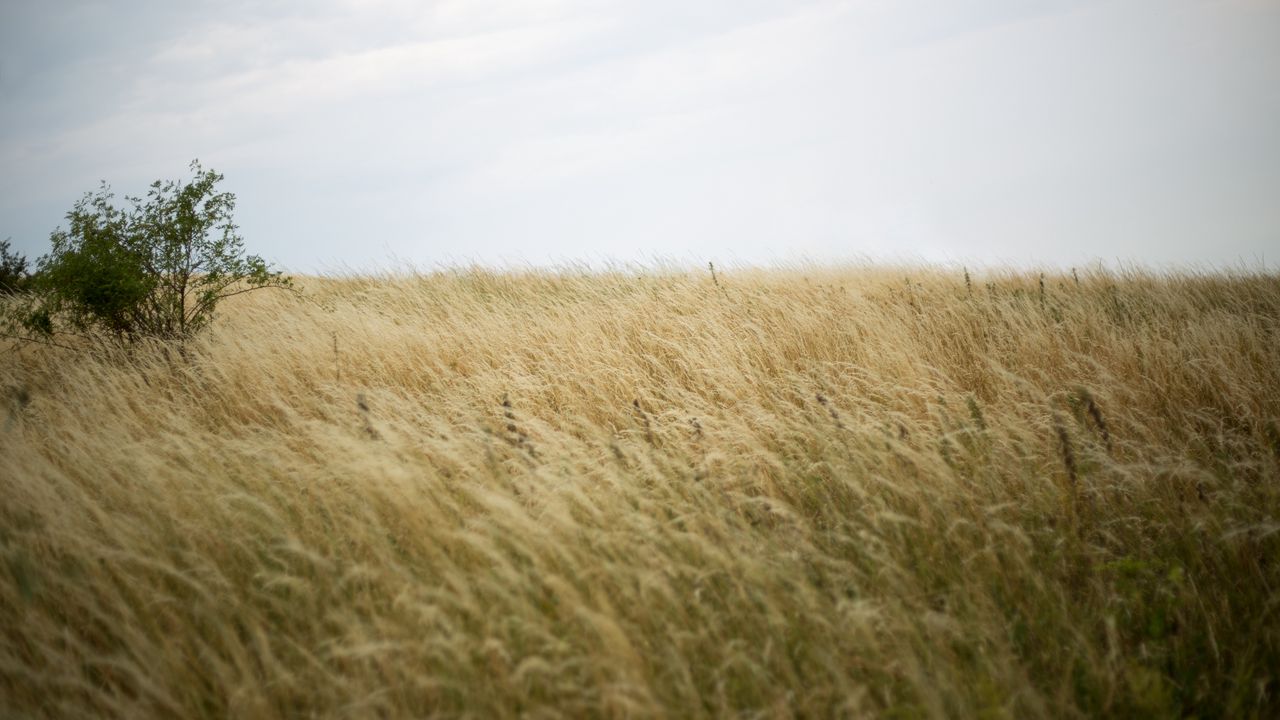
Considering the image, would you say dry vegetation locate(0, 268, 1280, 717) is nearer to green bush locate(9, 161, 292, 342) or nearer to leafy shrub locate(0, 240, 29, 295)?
green bush locate(9, 161, 292, 342)

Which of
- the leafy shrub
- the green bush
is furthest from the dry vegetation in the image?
the leafy shrub

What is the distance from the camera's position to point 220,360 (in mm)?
5758

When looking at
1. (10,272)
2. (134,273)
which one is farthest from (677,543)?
(10,272)

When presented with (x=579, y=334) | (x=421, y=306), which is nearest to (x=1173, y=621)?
(x=579, y=334)

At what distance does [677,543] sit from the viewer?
8.60 ft

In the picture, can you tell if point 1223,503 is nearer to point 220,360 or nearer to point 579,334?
point 579,334

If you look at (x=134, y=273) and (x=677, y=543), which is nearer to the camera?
(x=677, y=543)

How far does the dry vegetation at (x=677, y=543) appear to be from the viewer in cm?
196

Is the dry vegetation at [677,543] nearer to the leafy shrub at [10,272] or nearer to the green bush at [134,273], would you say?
the green bush at [134,273]

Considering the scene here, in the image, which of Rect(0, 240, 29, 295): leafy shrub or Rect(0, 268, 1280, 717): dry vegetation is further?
Rect(0, 240, 29, 295): leafy shrub

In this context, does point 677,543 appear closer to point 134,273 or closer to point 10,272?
point 134,273

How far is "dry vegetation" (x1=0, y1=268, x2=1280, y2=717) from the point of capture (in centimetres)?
196

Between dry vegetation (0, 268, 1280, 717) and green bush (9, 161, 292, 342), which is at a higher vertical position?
green bush (9, 161, 292, 342)

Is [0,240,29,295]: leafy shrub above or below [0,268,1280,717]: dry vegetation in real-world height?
above
